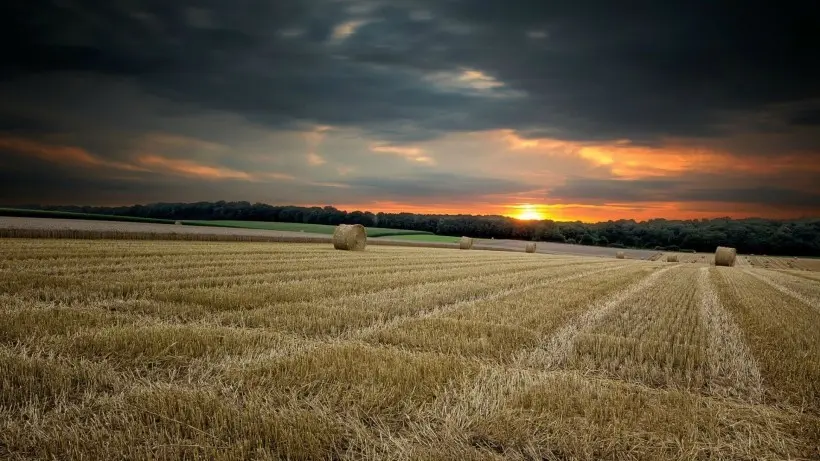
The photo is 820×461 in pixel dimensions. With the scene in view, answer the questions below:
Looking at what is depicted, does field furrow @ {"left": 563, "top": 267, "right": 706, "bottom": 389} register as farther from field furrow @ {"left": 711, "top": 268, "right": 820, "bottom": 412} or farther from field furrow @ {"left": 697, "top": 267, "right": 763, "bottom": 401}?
field furrow @ {"left": 711, "top": 268, "right": 820, "bottom": 412}

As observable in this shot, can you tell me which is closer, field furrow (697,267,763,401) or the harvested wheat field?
the harvested wheat field

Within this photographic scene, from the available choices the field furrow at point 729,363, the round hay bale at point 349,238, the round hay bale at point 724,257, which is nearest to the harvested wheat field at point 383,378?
the field furrow at point 729,363

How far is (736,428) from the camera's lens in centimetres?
398

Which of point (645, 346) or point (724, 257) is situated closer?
point (645, 346)

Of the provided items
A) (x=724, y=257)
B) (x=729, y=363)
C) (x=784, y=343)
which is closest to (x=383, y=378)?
(x=729, y=363)

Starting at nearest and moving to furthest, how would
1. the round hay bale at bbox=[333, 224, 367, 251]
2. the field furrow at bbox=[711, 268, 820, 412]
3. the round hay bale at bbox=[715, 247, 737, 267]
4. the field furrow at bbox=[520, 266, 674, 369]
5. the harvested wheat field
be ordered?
1. the harvested wheat field
2. the field furrow at bbox=[711, 268, 820, 412]
3. the field furrow at bbox=[520, 266, 674, 369]
4. the round hay bale at bbox=[333, 224, 367, 251]
5. the round hay bale at bbox=[715, 247, 737, 267]

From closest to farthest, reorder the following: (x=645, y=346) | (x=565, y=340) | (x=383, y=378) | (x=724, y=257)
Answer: (x=383, y=378) < (x=645, y=346) < (x=565, y=340) < (x=724, y=257)

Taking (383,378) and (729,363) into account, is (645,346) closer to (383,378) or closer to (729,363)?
(729,363)

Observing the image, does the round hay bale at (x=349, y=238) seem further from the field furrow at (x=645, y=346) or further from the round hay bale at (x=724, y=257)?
the round hay bale at (x=724, y=257)

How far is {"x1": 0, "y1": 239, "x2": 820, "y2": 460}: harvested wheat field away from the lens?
3424mm

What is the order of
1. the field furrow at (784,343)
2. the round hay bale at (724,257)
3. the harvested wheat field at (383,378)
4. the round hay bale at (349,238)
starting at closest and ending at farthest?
the harvested wheat field at (383,378), the field furrow at (784,343), the round hay bale at (349,238), the round hay bale at (724,257)

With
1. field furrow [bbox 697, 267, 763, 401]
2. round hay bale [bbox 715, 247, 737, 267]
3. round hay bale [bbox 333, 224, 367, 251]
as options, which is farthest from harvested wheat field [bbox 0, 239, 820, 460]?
round hay bale [bbox 715, 247, 737, 267]

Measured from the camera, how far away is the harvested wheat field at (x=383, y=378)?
3.42 metres

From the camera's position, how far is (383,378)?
4660 mm
